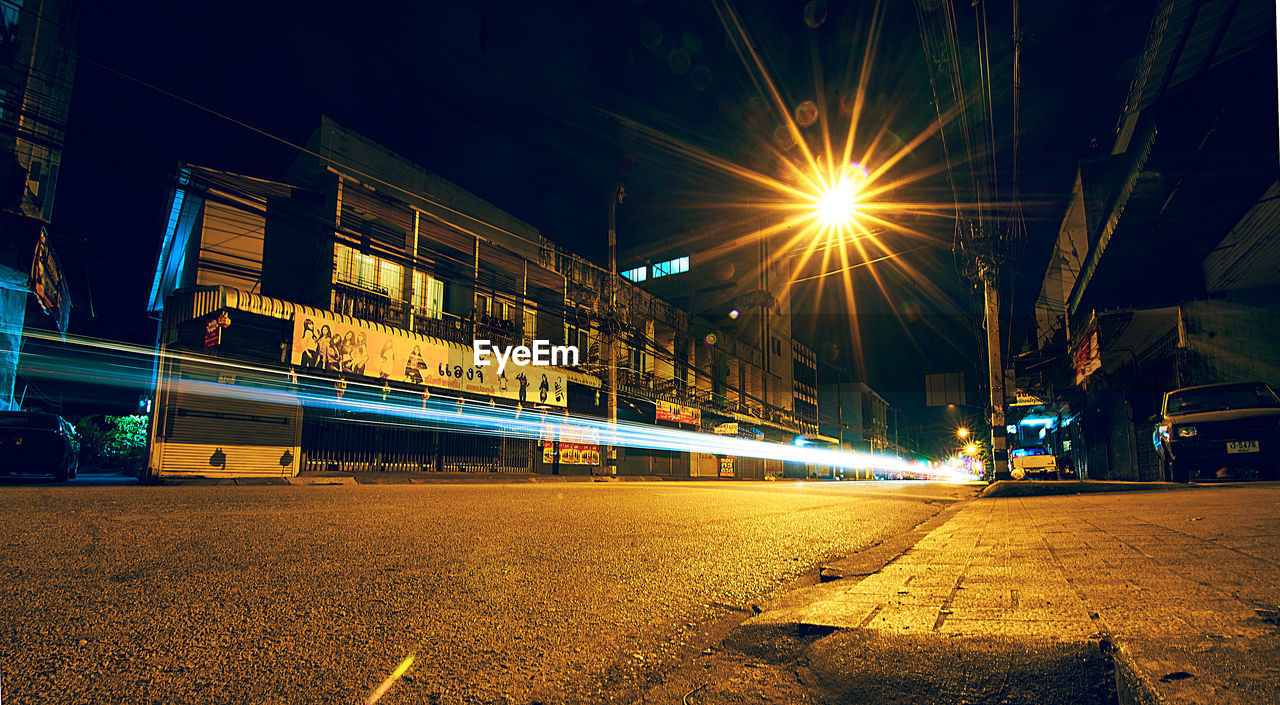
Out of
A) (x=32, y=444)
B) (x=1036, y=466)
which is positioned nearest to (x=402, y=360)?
(x=32, y=444)

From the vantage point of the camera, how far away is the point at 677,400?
3475 centimetres

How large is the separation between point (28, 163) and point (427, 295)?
33.8 feet

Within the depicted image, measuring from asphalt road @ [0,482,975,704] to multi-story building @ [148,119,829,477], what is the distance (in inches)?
363

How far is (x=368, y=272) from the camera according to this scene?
1917cm

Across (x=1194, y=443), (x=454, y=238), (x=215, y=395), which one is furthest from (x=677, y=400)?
(x=1194, y=443)

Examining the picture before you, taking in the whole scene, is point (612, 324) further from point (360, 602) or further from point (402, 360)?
point (360, 602)

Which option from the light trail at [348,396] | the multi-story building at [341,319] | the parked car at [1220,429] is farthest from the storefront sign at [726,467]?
the parked car at [1220,429]

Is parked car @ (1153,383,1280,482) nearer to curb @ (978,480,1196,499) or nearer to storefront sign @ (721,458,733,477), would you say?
curb @ (978,480,1196,499)

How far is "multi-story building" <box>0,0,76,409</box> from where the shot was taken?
13.9 meters

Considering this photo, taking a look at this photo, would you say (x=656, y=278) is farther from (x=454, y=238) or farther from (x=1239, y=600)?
(x=1239, y=600)

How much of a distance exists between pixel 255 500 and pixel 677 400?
28632 mm

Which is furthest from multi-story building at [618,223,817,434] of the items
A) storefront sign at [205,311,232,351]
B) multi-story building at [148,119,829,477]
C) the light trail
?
storefront sign at [205,311,232,351]

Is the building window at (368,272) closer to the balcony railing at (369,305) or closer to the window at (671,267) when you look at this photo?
the balcony railing at (369,305)

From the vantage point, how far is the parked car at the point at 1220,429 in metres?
9.41
